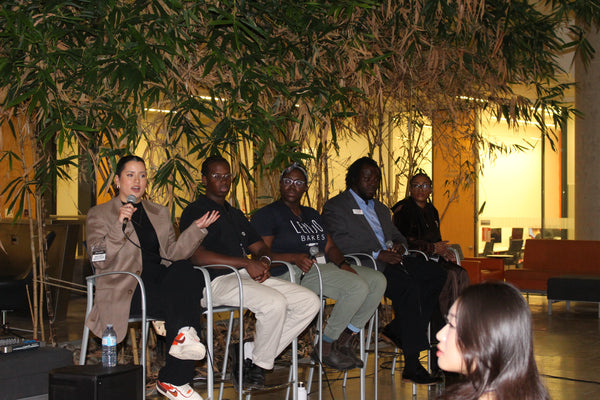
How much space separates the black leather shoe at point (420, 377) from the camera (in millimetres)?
4520

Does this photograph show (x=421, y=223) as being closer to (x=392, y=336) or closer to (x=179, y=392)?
(x=392, y=336)

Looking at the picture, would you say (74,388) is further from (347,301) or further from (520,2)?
(520,2)

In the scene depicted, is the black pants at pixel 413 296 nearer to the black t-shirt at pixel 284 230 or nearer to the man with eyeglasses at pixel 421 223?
the man with eyeglasses at pixel 421 223

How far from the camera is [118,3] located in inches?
157

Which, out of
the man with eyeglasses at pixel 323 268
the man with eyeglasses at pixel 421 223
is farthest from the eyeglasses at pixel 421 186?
the man with eyeglasses at pixel 323 268

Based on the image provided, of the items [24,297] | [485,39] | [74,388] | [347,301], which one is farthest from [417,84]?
[74,388]

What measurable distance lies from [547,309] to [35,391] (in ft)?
22.0

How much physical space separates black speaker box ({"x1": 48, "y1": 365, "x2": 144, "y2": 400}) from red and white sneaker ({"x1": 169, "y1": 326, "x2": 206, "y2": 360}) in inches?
9.0

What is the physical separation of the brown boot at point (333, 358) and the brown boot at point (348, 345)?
0.04 m

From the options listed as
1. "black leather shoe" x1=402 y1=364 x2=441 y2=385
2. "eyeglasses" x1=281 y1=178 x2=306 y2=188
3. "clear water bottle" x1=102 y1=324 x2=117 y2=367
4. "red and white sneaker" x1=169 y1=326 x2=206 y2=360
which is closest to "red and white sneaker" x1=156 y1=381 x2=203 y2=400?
"red and white sneaker" x1=169 y1=326 x2=206 y2=360

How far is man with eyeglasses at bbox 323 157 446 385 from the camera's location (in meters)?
4.62

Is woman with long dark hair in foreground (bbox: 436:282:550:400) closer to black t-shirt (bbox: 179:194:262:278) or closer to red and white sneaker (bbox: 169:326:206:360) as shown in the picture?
red and white sneaker (bbox: 169:326:206:360)

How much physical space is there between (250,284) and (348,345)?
0.96 metres

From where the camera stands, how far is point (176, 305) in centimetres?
343
